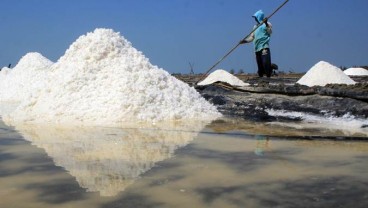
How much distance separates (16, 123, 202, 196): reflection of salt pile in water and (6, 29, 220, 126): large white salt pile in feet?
1.28

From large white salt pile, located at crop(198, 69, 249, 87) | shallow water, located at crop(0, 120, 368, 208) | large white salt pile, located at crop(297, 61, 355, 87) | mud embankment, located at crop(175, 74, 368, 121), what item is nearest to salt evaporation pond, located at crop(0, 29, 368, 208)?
shallow water, located at crop(0, 120, 368, 208)

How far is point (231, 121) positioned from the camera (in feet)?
10.2

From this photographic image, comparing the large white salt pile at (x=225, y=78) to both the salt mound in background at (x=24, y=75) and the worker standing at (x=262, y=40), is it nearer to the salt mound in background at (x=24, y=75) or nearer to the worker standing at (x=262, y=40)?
the worker standing at (x=262, y=40)

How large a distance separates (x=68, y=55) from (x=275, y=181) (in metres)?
2.87

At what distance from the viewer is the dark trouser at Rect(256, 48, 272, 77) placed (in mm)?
6285

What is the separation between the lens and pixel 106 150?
1889 mm

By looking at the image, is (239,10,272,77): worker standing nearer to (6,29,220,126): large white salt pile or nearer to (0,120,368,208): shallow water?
(6,29,220,126): large white salt pile

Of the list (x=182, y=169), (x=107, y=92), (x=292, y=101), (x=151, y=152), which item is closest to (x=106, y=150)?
(x=151, y=152)

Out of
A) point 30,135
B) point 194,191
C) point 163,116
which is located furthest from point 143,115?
point 194,191

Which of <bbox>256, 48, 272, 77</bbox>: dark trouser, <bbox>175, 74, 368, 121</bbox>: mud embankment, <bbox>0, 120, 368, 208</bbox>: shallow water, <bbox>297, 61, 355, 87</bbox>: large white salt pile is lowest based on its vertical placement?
<bbox>0, 120, 368, 208</bbox>: shallow water

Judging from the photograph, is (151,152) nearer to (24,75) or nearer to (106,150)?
(106,150)

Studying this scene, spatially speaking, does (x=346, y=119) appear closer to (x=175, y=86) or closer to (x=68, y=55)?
(x=175, y=86)

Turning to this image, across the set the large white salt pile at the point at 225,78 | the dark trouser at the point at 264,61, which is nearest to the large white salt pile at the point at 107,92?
the large white salt pile at the point at 225,78

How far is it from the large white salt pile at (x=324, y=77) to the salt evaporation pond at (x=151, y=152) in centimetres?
242
